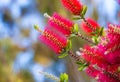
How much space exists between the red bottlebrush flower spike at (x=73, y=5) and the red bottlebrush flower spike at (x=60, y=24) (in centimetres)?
5

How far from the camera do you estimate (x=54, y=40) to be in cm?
127

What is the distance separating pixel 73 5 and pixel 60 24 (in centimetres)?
8

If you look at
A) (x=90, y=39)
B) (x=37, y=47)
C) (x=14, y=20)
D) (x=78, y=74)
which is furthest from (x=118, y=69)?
(x=14, y=20)

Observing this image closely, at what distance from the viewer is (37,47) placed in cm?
987

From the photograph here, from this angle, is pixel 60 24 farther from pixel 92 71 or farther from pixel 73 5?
pixel 92 71

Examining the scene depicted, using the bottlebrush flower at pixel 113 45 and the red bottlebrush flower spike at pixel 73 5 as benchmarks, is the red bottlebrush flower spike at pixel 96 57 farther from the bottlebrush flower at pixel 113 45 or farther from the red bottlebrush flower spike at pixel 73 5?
the red bottlebrush flower spike at pixel 73 5

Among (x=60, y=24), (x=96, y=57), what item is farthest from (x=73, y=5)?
(x=96, y=57)

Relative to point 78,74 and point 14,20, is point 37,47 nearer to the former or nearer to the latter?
point 14,20

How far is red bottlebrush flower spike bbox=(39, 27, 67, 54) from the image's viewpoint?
1.27 metres

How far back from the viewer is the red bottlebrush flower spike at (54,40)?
1.27 metres

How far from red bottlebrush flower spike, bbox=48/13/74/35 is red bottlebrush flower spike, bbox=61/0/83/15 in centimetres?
5

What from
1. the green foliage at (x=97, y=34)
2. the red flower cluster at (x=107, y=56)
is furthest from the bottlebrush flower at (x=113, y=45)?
the green foliage at (x=97, y=34)

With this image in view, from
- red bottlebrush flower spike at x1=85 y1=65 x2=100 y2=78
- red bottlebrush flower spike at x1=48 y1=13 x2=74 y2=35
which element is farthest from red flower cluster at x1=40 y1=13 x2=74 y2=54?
red bottlebrush flower spike at x1=85 y1=65 x2=100 y2=78

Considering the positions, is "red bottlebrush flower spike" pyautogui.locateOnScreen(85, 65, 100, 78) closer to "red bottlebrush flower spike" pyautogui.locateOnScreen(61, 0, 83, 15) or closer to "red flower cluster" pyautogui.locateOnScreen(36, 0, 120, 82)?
"red flower cluster" pyautogui.locateOnScreen(36, 0, 120, 82)
